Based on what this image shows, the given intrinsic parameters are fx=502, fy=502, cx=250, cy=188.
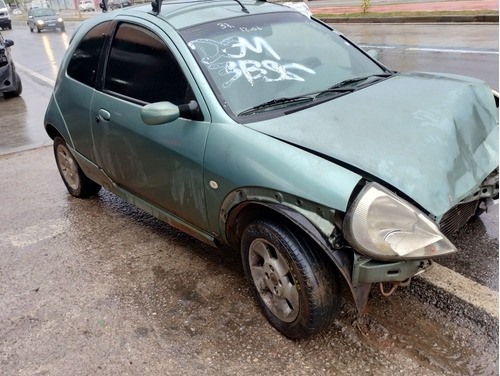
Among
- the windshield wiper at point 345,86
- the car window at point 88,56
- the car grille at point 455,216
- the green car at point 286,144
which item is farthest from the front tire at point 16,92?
the car grille at point 455,216

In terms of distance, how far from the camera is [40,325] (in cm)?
301

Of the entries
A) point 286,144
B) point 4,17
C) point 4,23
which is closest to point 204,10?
point 286,144

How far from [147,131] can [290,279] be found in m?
1.35

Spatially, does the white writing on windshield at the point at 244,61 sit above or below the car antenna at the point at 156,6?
below

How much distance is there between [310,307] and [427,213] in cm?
71

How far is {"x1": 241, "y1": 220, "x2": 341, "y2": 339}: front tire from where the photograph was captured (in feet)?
7.89

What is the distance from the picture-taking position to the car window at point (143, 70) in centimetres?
308

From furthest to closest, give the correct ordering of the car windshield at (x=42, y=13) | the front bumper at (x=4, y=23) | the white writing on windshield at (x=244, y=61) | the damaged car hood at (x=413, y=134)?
the front bumper at (x=4, y=23)
the car windshield at (x=42, y=13)
the white writing on windshield at (x=244, y=61)
the damaged car hood at (x=413, y=134)

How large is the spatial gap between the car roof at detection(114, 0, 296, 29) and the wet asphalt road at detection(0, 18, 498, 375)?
1595 mm

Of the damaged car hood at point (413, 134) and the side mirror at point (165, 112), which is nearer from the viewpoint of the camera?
the damaged car hood at point (413, 134)

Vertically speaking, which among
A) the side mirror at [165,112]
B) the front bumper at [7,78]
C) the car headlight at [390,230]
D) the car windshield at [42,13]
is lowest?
→ the car windshield at [42,13]

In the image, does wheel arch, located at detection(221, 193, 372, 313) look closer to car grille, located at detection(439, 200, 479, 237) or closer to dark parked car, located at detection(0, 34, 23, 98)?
car grille, located at detection(439, 200, 479, 237)

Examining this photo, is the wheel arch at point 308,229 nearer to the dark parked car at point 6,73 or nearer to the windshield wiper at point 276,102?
the windshield wiper at point 276,102

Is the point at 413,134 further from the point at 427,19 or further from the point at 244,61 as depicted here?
the point at 427,19
